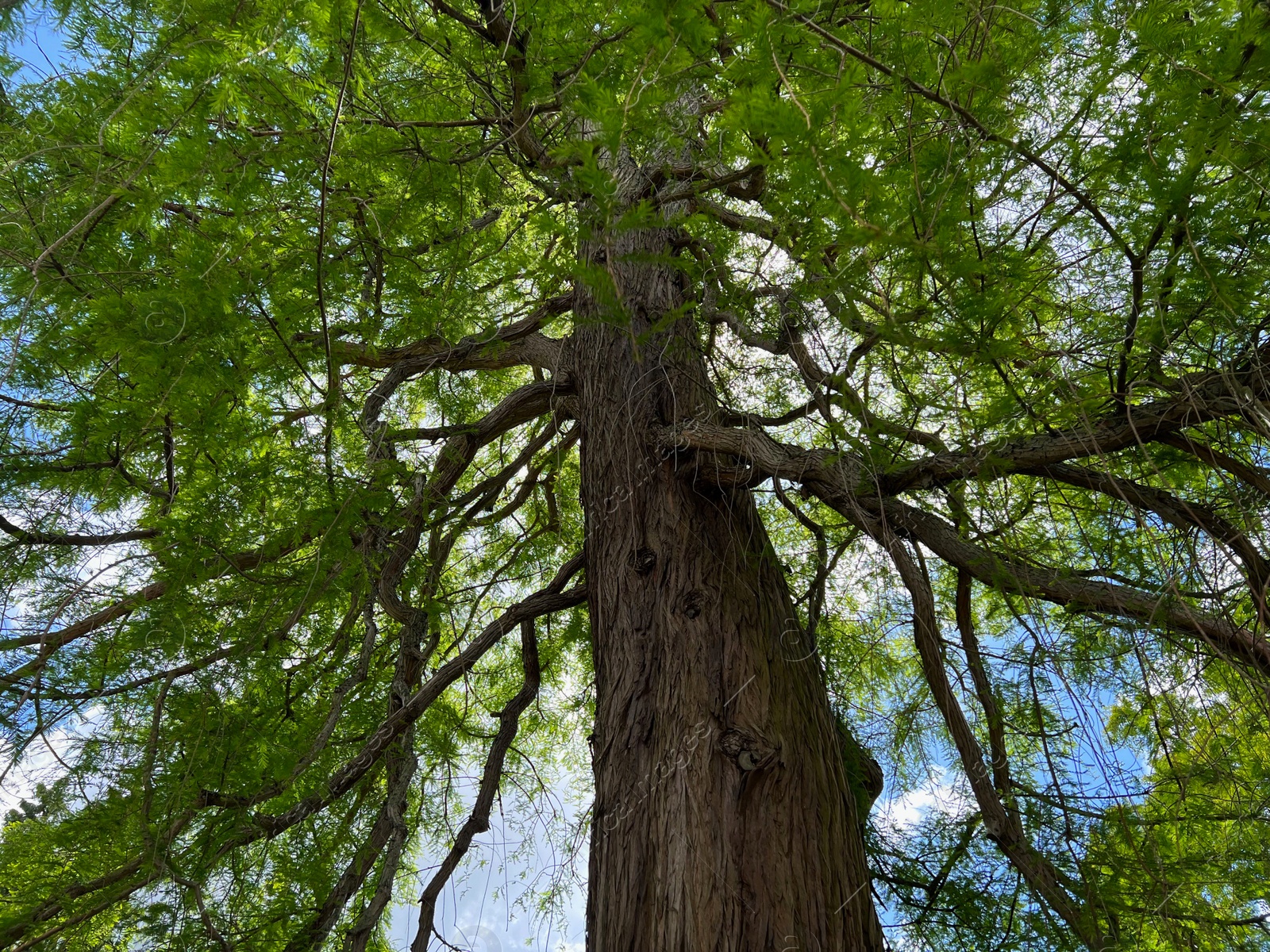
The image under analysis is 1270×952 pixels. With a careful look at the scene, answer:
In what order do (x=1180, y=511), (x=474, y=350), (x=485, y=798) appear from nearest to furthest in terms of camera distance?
(x=1180, y=511)
(x=485, y=798)
(x=474, y=350)

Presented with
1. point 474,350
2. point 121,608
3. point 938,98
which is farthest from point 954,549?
point 121,608

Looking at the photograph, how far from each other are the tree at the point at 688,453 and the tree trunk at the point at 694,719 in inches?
0.5

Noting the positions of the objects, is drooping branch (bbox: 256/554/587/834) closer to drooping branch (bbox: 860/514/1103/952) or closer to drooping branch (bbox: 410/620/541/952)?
drooping branch (bbox: 410/620/541/952)

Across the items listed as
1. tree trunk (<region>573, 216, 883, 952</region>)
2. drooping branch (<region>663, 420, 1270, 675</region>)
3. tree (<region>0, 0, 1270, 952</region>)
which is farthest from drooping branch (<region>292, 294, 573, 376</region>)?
drooping branch (<region>663, 420, 1270, 675</region>)

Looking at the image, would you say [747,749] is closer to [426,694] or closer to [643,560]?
[643,560]

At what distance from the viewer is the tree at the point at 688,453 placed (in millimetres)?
1650

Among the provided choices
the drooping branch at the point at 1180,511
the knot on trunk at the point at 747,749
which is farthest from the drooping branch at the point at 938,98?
the knot on trunk at the point at 747,749

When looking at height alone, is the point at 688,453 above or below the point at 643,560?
above

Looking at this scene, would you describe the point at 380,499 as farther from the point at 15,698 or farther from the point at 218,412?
the point at 15,698

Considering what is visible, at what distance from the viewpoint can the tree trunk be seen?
1.74 m

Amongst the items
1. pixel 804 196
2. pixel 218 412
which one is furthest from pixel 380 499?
pixel 804 196

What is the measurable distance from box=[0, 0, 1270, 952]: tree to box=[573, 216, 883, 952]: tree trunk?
1 centimetres

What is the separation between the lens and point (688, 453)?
8.18ft

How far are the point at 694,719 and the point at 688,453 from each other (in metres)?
0.83
